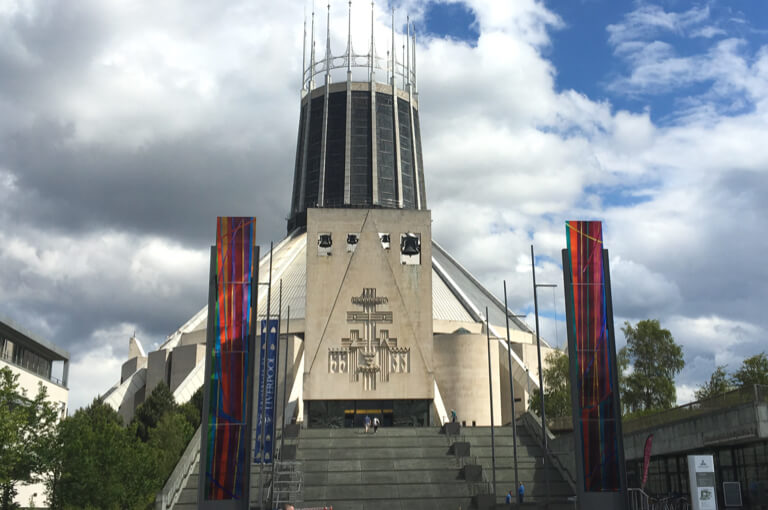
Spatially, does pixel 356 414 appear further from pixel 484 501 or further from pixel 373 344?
pixel 484 501

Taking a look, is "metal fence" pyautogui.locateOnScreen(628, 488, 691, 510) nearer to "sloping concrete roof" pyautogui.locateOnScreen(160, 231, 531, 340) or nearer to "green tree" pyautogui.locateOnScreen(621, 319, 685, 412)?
"green tree" pyautogui.locateOnScreen(621, 319, 685, 412)

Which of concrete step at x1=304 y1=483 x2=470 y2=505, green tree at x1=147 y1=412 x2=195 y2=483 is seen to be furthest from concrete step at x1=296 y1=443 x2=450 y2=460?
green tree at x1=147 y1=412 x2=195 y2=483

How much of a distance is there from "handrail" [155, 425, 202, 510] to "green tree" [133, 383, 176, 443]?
13046 mm

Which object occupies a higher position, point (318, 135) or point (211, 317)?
point (318, 135)

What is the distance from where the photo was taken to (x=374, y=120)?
7825 centimetres

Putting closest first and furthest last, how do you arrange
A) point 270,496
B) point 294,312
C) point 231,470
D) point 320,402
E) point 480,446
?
point 231,470, point 270,496, point 480,446, point 320,402, point 294,312

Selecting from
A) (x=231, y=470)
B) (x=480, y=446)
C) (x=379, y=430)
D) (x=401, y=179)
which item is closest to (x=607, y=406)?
(x=231, y=470)

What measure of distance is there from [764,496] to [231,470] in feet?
45.4

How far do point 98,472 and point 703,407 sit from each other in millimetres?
20032

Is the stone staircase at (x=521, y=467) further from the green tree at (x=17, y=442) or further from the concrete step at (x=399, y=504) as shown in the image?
the green tree at (x=17, y=442)

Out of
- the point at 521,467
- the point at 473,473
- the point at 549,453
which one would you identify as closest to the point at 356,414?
the point at 521,467

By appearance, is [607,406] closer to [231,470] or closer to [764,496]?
[764,496]

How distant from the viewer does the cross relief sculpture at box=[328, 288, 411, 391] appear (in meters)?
42.1

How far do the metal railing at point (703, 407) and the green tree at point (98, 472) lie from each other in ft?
58.8
